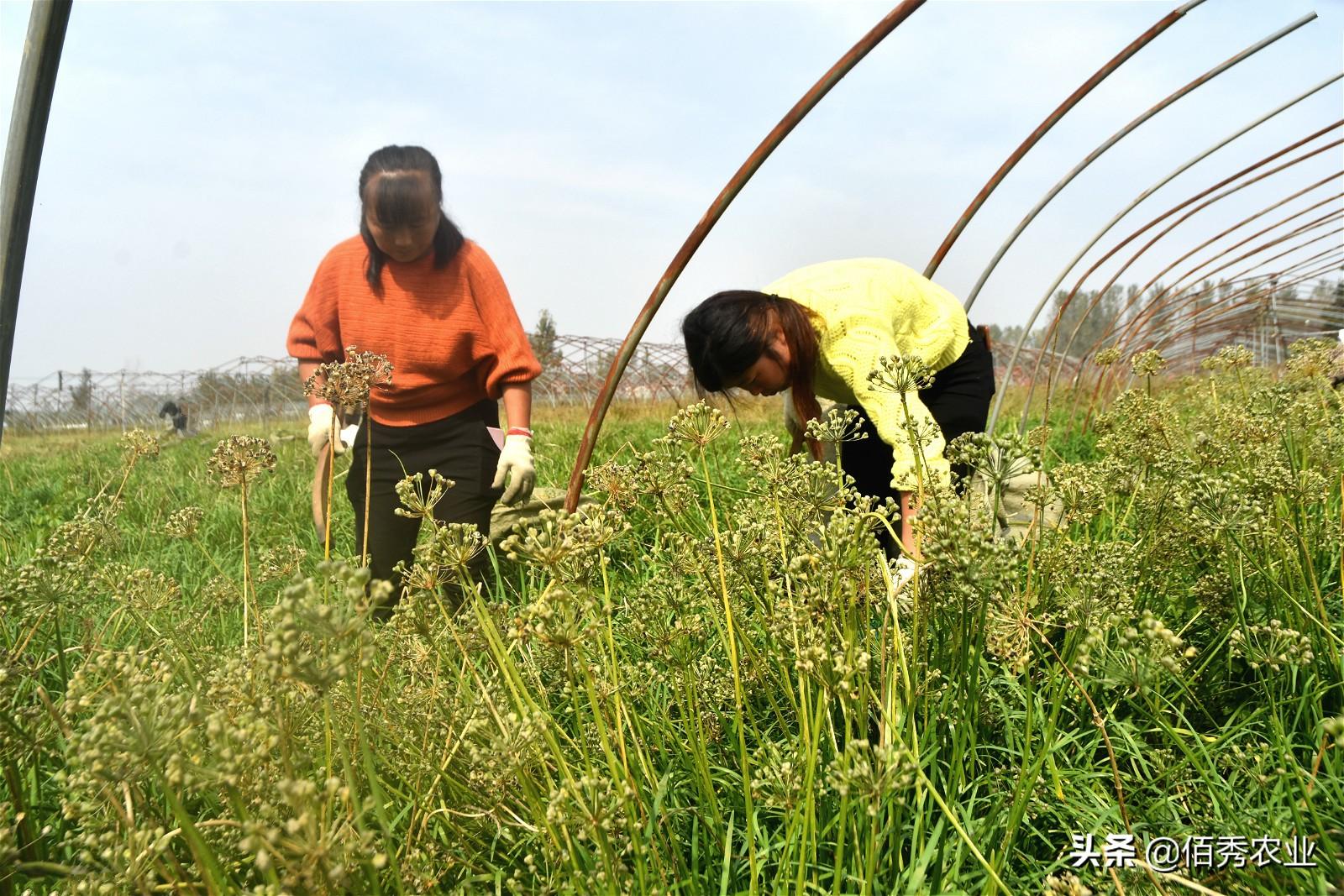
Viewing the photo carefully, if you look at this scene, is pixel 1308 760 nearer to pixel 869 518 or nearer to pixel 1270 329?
pixel 869 518

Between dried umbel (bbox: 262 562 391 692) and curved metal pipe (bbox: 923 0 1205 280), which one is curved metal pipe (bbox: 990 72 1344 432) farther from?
dried umbel (bbox: 262 562 391 692)

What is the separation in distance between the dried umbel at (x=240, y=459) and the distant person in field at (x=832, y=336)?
1691 mm

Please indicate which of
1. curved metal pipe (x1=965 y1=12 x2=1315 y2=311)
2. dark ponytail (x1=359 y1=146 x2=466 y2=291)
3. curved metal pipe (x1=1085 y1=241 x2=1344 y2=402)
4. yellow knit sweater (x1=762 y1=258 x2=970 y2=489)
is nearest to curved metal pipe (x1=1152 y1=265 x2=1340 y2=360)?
curved metal pipe (x1=1085 y1=241 x2=1344 y2=402)

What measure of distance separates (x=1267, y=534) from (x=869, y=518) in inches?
57.9

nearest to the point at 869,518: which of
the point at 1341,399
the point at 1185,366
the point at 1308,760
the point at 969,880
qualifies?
the point at 969,880

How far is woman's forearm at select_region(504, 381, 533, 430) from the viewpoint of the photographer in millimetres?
3908

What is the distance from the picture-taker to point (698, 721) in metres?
1.67

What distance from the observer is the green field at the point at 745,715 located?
119 centimetres

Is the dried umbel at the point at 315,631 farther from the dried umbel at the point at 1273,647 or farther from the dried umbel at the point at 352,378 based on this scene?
the dried umbel at the point at 1273,647

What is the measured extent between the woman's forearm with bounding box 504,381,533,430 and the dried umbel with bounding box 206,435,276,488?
1.82 metres

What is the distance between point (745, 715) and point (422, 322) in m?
2.73

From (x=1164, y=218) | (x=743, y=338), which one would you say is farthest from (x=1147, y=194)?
(x=743, y=338)

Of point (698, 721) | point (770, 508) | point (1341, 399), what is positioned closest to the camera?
point (698, 721)

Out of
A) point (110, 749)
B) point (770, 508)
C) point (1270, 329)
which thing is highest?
point (1270, 329)
